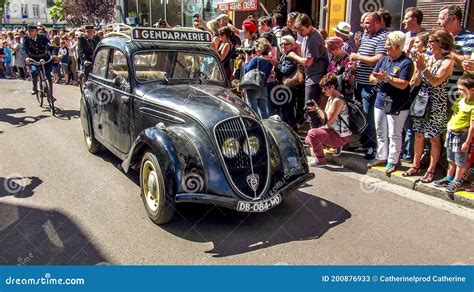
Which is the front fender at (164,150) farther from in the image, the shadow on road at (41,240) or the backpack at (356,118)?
the backpack at (356,118)

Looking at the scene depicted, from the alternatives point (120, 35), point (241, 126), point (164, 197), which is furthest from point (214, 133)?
point (120, 35)

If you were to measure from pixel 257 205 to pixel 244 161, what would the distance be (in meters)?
0.47

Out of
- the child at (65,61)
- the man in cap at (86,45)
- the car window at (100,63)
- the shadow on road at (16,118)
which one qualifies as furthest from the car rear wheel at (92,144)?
the child at (65,61)

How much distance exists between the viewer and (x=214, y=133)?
4191mm

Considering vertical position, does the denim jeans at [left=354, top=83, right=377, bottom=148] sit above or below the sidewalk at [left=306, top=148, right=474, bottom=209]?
above

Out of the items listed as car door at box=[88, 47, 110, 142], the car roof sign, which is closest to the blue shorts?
the car roof sign

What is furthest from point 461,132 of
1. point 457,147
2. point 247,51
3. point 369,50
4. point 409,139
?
point 247,51

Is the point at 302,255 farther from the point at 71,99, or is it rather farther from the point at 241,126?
the point at 71,99

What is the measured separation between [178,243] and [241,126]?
133 centimetres

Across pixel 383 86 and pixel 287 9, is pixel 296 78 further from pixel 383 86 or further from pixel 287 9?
pixel 287 9

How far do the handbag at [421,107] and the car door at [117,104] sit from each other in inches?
140

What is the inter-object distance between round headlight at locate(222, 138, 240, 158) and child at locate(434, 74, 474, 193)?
260 centimetres

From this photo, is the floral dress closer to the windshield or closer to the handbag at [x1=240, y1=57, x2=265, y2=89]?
the handbag at [x1=240, y1=57, x2=265, y2=89]

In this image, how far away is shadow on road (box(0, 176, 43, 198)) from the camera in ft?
16.9
